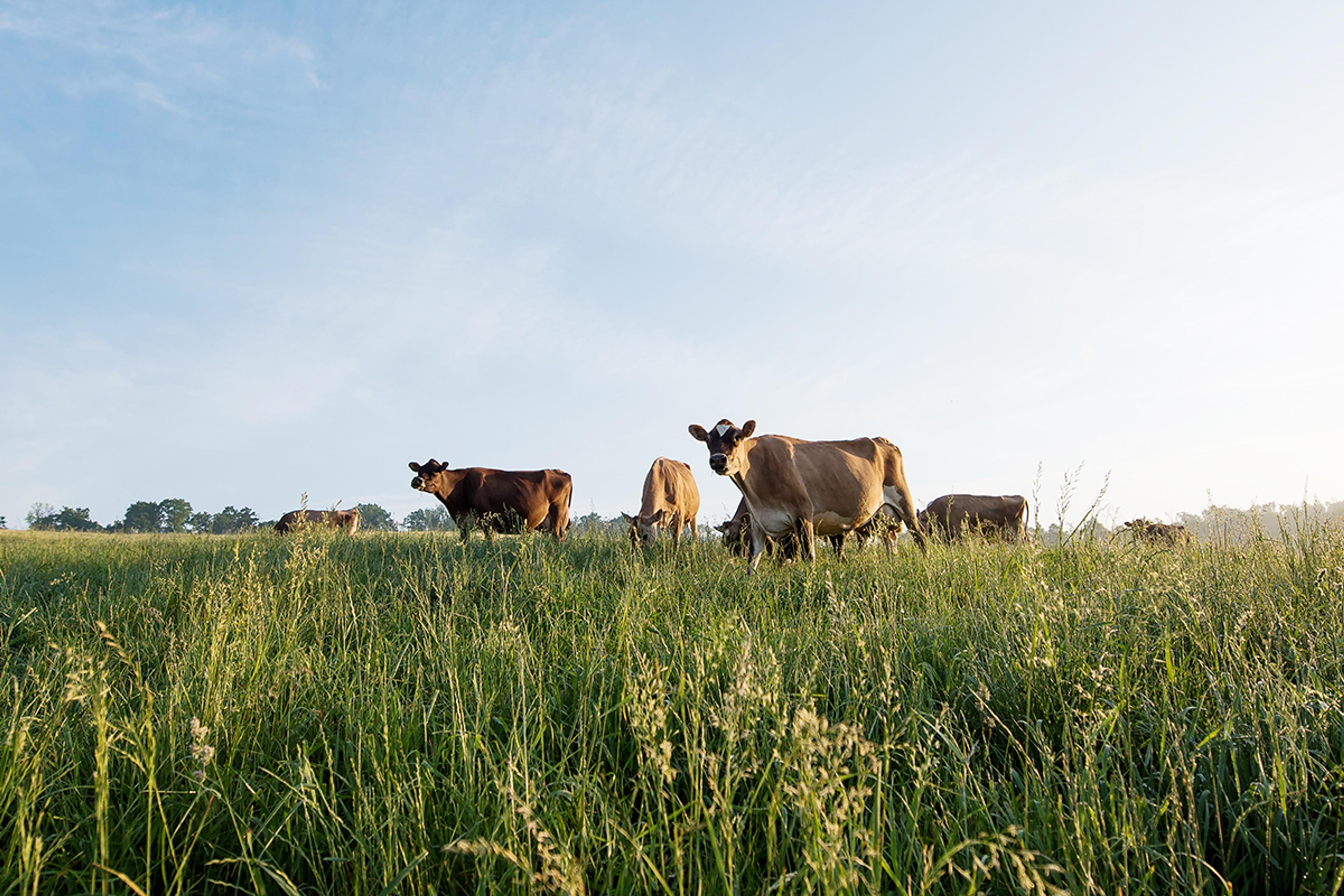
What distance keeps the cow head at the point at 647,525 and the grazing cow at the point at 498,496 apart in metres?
2.80

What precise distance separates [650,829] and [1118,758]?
183cm

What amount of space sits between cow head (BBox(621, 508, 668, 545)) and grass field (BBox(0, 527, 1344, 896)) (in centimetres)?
669

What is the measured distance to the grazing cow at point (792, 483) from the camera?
9.08 meters

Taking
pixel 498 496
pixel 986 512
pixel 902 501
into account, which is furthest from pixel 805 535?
pixel 986 512

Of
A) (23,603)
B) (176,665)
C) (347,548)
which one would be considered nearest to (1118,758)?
(176,665)

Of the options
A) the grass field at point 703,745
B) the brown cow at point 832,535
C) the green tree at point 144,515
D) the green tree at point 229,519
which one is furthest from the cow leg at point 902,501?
the green tree at point 144,515

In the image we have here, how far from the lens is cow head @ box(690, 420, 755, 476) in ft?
28.2

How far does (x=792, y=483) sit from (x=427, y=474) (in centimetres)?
876

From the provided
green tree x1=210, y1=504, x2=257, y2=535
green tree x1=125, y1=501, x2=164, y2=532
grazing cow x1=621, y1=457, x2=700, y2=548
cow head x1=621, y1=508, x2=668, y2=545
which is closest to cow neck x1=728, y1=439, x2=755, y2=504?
grazing cow x1=621, y1=457, x2=700, y2=548

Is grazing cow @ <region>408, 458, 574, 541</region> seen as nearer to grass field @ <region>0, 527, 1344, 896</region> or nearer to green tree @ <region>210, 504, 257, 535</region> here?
grass field @ <region>0, 527, 1344, 896</region>

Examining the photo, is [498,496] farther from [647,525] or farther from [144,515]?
[144,515]

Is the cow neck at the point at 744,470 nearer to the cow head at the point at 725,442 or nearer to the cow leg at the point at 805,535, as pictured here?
the cow head at the point at 725,442

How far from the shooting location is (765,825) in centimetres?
236

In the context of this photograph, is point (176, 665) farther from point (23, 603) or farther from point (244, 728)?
point (23, 603)
